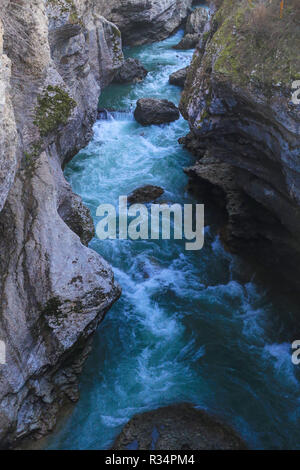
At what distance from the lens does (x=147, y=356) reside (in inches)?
409

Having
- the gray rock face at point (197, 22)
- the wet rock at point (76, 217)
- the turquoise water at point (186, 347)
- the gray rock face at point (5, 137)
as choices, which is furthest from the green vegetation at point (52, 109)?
the gray rock face at point (197, 22)

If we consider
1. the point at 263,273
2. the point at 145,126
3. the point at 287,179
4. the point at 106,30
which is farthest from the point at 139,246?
the point at 106,30

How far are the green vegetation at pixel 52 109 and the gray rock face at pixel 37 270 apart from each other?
0.07 feet

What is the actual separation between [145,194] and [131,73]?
1108 cm

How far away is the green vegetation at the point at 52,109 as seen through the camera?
29.4ft

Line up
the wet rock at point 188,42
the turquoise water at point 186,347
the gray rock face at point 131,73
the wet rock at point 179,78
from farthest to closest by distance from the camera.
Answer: the wet rock at point 188,42
the gray rock face at point 131,73
the wet rock at point 179,78
the turquoise water at point 186,347

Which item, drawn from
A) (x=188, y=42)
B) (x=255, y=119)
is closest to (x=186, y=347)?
(x=255, y=119)

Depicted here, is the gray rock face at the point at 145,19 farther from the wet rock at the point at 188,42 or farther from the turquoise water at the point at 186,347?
the turquoise water at the point at 186,347

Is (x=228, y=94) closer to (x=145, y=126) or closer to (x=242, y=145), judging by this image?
(x=242, y=145)

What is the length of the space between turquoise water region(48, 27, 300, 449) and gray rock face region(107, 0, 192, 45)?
Result: 54.3 feet

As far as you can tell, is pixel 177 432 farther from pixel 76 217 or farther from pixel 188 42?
pixel 188 42

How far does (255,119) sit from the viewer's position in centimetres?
1042

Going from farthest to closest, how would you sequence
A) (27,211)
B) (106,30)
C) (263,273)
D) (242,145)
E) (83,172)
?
1. (106,30)
2. (83,172)
3. (263,273)
4. (242,145)
5. (27,211)
